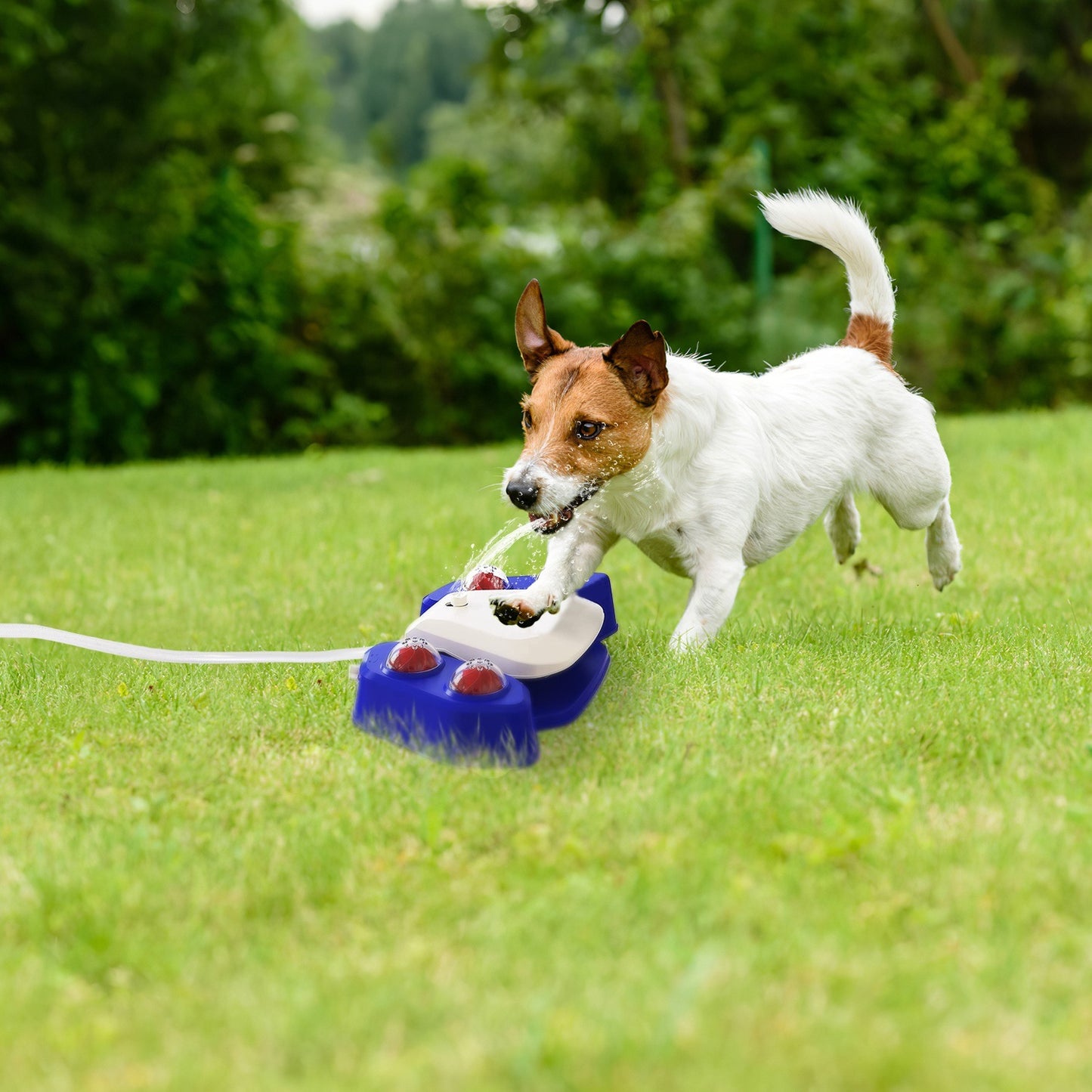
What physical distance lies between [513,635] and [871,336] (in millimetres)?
2231

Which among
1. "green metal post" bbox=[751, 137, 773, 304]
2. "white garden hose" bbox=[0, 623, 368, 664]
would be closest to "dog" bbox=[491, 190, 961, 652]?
"white garden hose" bbox=[0, 623, 368, 664]

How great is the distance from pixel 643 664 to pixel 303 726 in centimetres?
112

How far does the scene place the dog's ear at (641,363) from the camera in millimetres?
3564

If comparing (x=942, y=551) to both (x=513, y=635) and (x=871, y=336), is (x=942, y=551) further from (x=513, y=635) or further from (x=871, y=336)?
(x=513, y=635)

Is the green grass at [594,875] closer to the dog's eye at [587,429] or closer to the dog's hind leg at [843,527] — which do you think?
the dog's hind leg at [843,527]

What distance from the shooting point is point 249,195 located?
13.3m

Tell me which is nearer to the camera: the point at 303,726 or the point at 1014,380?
the point at 303,726

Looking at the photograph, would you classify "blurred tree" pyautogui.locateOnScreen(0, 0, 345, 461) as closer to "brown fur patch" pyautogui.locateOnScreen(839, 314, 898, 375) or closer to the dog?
"brown fur patch" pyautogui.locateOnScreen(839, 314, 898, 375)

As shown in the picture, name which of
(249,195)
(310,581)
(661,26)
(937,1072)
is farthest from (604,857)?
(661,26)

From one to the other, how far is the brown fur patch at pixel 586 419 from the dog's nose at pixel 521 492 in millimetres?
106

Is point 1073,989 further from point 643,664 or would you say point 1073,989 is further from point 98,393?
point 98,393

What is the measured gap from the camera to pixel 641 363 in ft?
11.9

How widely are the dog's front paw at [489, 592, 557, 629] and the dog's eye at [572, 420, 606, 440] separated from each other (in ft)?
1.62

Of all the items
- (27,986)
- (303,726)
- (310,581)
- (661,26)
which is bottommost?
(310,581)
